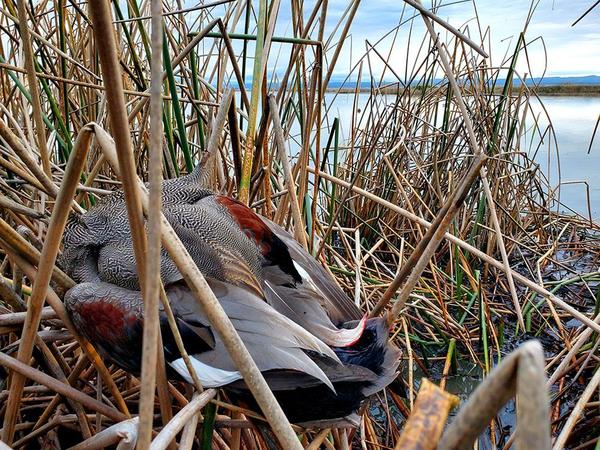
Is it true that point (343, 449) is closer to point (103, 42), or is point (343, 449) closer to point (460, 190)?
point (460, 190)

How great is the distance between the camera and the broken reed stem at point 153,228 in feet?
1.26

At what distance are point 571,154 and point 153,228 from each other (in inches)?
221

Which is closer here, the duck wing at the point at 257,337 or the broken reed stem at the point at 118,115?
the broken reed stem at the point at 118,115

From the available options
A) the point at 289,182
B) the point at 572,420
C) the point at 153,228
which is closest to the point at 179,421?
the point at 153,228

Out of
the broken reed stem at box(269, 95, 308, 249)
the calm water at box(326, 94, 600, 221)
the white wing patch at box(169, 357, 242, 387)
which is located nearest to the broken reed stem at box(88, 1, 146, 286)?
the white wing patch at box(169, 357, 242, 387)

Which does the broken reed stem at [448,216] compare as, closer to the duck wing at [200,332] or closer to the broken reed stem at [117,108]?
the duck wing at [200,332]

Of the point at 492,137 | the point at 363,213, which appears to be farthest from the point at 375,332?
the point at 363,213

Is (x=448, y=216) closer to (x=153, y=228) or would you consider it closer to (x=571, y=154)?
(x=153, y=228)

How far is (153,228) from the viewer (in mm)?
411

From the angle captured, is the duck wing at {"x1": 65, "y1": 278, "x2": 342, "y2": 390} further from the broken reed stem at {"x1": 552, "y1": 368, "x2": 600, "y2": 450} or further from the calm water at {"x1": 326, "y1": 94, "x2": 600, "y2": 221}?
the calm water at {"x1": 326, "y1": 94, "x2": 600, "y2": 221}

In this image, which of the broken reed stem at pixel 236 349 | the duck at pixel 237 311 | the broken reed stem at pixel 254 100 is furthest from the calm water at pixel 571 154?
the broken reed stem at pixel 236 349

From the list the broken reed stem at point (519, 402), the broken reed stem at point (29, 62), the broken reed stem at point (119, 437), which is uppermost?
the broken reed stem at point (29, 62)

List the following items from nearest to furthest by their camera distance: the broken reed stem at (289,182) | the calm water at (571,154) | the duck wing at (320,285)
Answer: the duck wing at (320,285) < the broken reed stem at (289,182) < the calm water at (571,154)

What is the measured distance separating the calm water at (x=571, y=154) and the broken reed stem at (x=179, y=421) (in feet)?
5.87
